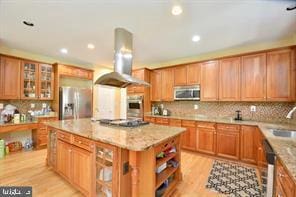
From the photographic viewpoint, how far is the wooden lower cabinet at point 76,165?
1.95 m

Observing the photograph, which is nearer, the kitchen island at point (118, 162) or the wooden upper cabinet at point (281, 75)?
the kitchen island at point (118, 162)

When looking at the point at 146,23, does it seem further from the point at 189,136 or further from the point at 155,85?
the point at 189,136

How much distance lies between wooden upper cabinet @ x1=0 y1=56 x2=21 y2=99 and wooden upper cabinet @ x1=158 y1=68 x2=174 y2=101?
3.73 metres

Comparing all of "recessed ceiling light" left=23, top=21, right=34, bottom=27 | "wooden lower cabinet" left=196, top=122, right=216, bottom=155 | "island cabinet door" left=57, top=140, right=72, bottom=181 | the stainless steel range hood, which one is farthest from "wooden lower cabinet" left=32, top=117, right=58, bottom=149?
"wooden lower cabinet" left=196, top=122, right=216, bottom=155

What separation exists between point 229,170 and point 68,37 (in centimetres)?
408

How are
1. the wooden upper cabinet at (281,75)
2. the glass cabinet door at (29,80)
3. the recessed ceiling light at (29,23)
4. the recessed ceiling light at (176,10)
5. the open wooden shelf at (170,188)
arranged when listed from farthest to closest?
the glass cabinet door at (29,80) < the wooden upper cabinet at (281,75) < the recessed ceiling light at (29,23) < the recessed ceiling light at (176,10) < the open wooden shelf at (170,188)

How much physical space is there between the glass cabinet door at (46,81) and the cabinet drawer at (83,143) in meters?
2.95

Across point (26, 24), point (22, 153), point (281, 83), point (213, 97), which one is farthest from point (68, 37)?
point (281, 83)

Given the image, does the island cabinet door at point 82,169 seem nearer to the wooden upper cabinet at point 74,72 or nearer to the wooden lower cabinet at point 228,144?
the wooden lower cabinet at point 228,144

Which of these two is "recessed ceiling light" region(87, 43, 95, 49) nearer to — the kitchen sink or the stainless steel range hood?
the stainless steel range hood

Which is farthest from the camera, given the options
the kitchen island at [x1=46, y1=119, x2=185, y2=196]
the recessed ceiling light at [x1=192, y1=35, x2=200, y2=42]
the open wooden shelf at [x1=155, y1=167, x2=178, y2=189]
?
the recessed ceiling light at [x1=192, y1=35, x2=200, y2=42]

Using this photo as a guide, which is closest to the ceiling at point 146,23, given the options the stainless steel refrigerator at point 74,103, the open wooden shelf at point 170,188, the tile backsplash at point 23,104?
the stainless steel refrigerator at point 74,103

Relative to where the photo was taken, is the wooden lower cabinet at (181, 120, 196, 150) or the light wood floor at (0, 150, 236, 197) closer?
the light wood floor at (0, 150, 236, 197)

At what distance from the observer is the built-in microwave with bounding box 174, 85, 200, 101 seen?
163 inches
